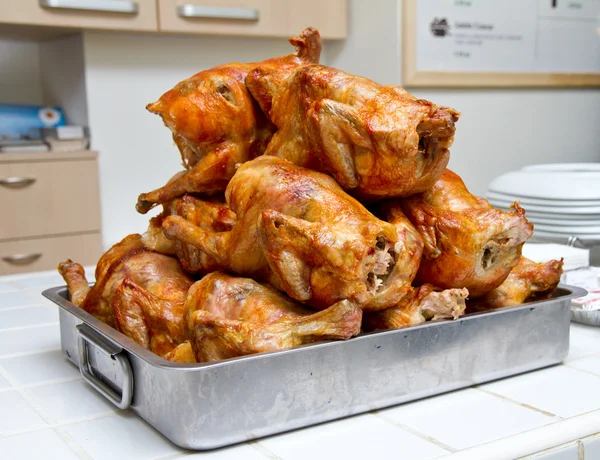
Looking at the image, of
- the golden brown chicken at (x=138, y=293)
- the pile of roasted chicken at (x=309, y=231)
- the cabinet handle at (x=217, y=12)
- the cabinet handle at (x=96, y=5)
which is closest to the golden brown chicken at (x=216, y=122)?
the pile of roasted chicken at (x=309, y=231)

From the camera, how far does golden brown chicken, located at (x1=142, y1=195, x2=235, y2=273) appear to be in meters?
0.95

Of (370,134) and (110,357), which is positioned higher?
(370,134)

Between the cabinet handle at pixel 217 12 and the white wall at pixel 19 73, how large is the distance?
2.80 feet

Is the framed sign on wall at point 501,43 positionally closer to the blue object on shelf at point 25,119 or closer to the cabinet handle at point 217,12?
the cabinet handle at point 217,12

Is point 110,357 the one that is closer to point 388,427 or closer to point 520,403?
point 388,427

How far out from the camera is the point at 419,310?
812mm

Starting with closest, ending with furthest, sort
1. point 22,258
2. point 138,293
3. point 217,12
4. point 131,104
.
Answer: point 138,293 < point 22,258 < point 217,12 < point 131,104

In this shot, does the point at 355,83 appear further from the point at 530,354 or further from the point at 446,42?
the point at 446,42

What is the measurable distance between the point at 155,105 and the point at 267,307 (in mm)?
359

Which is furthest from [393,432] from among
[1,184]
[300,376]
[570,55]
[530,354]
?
[570,55]

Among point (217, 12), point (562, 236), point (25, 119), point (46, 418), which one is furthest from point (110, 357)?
point (25, 119)

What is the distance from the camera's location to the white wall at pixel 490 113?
3.33 metres

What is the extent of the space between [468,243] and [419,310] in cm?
9

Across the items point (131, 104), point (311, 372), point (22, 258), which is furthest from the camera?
point (131, 104)
